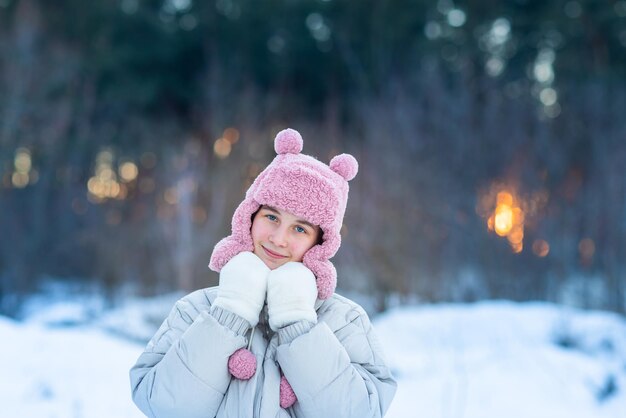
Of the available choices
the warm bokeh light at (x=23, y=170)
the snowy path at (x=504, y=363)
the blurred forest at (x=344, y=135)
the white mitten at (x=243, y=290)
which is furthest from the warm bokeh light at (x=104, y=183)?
the white mitten at (x=243, y=290)

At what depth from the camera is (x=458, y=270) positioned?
433 inches

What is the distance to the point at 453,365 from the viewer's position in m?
5.88

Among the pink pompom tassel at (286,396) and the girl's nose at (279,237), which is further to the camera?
the girl's nose at (279,237)

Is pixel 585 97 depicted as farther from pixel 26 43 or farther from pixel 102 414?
pixel 102 414

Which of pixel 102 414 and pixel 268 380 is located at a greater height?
pixel 268 380

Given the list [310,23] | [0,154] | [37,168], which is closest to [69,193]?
[37,168]

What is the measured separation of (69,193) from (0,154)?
2009 millimetres

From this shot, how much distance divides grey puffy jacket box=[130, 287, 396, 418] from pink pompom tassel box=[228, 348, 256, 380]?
0.02m

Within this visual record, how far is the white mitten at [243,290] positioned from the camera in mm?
2039

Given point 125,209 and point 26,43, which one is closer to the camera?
point 26,43

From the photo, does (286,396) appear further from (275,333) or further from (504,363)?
(504,363)

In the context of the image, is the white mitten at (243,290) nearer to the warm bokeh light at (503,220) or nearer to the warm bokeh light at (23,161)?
the warm bokeh light at (503,220)

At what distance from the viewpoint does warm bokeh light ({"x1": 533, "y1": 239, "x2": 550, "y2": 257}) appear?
35.2 ft

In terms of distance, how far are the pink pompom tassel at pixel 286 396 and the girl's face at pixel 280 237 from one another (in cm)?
38
